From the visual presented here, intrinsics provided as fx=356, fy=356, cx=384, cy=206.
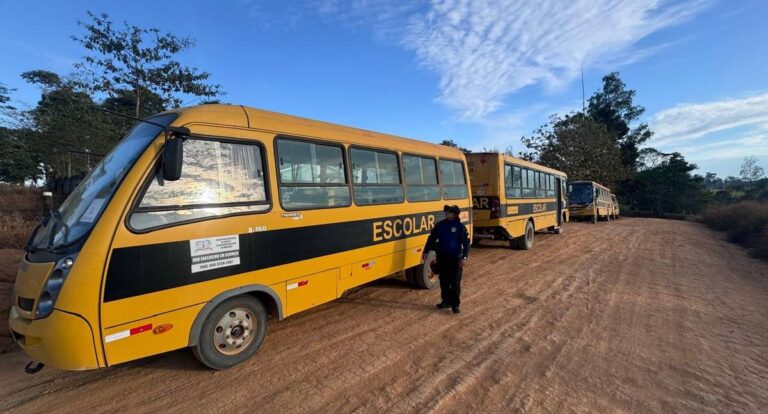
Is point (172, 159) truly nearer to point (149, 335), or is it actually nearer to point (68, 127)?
point (149, 335)

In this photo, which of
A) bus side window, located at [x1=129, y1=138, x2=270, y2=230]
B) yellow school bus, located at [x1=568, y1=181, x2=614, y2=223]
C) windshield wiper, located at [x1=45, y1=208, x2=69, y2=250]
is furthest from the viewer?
yellow school bus, located at [x1=568, y1=181, x2=614, y2=223]

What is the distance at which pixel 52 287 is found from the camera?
2.74m

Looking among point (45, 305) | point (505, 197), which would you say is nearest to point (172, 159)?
point (45, 305)

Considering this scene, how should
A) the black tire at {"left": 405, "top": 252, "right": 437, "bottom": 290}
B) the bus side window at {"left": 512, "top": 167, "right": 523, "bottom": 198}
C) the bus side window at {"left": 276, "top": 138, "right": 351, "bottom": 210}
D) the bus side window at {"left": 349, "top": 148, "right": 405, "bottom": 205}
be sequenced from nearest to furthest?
the bus side window at {"left": 276, "top": 138, "right": 351, "bottom": 210} → the bus side window at {"left": 349, "top": 148, "right": 405, "bottom": 205} → the black tire at {"left": 405, "top": 252, "right": 437, "bottom": 290} → the bus side window at {"left": 512, "top": 167, "right": 523, "bottom": 198}

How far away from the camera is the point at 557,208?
50.8 ft

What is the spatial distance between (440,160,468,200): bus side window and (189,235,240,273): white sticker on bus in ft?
15.2

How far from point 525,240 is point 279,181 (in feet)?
31.5

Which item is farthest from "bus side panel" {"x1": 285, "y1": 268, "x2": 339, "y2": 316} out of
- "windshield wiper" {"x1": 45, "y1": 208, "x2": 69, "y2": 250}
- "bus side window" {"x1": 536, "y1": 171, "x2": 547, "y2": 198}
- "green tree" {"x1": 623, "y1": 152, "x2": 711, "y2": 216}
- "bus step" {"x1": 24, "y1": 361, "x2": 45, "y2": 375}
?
"green tree" {"x1": 623, "y1": 152, "x2": 711, "y2": 216}

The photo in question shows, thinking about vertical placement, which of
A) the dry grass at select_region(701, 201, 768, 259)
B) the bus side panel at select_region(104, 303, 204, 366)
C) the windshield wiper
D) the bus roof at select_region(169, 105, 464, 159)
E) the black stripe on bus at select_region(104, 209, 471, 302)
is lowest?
the dry grass at select_region(701, 201, 768, 259)

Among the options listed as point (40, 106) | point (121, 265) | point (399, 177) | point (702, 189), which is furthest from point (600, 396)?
point (702, 189)

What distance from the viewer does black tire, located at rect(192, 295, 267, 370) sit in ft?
11.2

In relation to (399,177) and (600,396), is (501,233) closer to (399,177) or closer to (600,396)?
(399,177)

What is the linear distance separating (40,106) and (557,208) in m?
24.3

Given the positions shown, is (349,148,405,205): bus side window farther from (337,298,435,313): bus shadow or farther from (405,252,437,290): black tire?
(337,298,435,313): bus shadow
